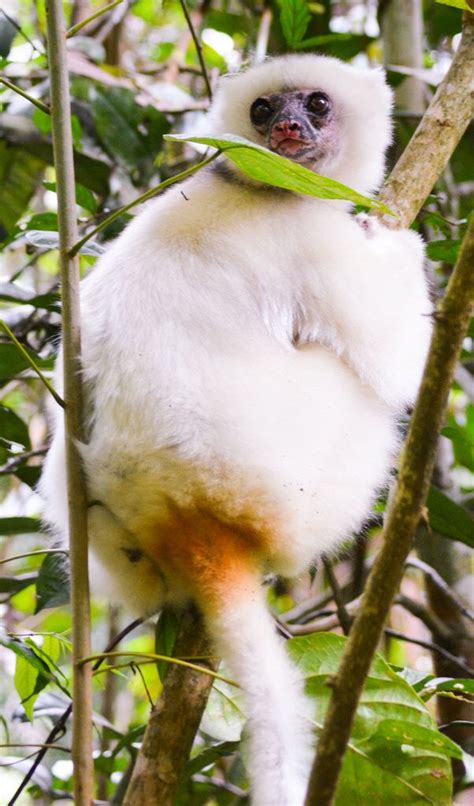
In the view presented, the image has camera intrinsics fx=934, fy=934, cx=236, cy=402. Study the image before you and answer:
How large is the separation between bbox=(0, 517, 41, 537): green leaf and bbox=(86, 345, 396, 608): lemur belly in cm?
82

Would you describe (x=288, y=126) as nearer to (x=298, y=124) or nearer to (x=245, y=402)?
(x=298, y=124)

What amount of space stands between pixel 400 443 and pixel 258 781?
1267 millimetres

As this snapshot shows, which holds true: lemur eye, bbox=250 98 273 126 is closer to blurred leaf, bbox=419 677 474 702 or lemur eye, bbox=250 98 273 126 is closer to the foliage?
the foliage

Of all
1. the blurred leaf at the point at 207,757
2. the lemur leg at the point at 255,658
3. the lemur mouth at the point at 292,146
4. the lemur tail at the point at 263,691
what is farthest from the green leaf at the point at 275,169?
the blurred leaf at the point at 207,757

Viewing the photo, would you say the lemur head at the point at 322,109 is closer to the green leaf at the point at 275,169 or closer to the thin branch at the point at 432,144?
the thin branch at the point at 432,144

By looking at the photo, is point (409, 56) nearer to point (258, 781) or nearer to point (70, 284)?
point (70, 284)

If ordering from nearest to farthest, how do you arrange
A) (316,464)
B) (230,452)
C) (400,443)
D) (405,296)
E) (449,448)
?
(230,452), (316,464), (405,296), (400,443), (449,448)

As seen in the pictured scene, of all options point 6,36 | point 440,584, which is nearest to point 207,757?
point 440,584

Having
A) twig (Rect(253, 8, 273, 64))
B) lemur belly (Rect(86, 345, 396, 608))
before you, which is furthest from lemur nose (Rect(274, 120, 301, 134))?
twig (Rect(253, 8, 273, 64))

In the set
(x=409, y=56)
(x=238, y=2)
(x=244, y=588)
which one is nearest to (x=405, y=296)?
(x=244, y=588)

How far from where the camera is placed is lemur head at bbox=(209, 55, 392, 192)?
3.39 m

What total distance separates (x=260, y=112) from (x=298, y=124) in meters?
0.26

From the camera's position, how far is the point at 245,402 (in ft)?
7.88

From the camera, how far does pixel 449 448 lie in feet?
13.5
